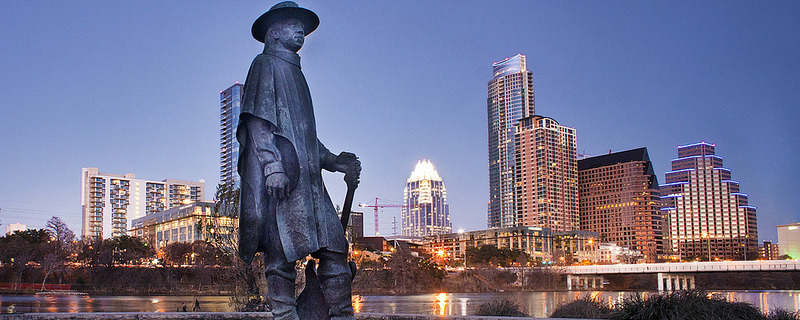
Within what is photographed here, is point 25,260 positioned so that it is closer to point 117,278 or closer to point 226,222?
point 117,278

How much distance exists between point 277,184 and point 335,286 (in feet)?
3.44

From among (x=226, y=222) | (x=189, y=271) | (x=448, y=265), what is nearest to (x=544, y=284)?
(x=448, y=265)

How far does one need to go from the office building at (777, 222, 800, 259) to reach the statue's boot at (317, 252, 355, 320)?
176921mm

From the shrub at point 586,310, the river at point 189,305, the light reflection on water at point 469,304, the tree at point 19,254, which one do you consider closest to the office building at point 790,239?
the light reflection on water at point 469,304

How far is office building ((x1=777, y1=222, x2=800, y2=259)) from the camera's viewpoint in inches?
6284

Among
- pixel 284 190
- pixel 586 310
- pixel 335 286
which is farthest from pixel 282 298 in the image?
pixel 586 310

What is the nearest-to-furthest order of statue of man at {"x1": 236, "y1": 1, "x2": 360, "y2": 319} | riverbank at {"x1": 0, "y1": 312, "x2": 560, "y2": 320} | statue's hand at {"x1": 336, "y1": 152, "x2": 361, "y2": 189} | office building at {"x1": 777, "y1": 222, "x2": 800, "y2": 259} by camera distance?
1. statue of man at {"x1": 236, "y1": 1, "x2": 360, "y2": 319}
2. statue's hand at {"x1": 336, "y1": 152, "x2": 361, "y2": 189}
3. riverbank at {"x1": 0, "y1": 312, "x2": 560, "y2": 320}
4. office building at {"x1": 777, "y1": 222, "x2": 800, "y2": 259}

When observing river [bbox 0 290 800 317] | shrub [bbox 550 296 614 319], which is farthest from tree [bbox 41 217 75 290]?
shrub [bbox 550 296 614 319]

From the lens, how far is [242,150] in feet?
18.8

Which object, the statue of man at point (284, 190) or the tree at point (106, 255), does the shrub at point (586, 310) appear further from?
the tree at point (106, 255)

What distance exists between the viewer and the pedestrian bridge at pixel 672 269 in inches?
2761

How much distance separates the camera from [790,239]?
163m

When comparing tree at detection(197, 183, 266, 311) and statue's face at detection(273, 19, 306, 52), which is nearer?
statue's face at detection(273, 19, 306, 52)

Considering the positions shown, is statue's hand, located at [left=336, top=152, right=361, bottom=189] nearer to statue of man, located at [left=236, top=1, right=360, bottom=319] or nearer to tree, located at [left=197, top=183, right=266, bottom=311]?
statue of man, located at [left=236, top=1, right=360, bottom=319]
